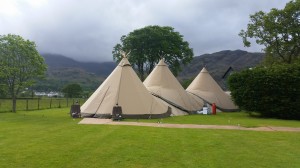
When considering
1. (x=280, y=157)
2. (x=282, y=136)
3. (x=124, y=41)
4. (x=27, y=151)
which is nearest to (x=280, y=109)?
(x=282, y=136)

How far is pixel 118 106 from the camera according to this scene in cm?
2117

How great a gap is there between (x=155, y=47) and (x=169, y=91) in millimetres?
24629

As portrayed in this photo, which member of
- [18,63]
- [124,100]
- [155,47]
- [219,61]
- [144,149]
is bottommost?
[144,149]

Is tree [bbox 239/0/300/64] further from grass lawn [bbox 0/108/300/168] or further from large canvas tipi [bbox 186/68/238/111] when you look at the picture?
grass lawn [bbox 0/108/300/168]

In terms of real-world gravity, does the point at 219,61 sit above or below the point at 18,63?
above

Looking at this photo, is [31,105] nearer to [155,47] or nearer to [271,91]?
[155,47]

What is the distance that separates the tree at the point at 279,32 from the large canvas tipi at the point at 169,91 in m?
11.2

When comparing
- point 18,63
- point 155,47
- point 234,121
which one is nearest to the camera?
point 234,121

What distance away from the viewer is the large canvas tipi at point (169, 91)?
29275 mm

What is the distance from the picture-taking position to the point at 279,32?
113ft

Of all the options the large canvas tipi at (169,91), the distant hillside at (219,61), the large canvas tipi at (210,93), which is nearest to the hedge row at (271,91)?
the large canvas tipi at (169,91)

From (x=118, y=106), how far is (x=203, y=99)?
15.4m

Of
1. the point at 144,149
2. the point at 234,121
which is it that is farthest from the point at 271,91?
the point at 144,149

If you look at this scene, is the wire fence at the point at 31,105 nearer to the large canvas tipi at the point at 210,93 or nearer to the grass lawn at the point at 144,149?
the large canvas tipi at the point at 210,93
